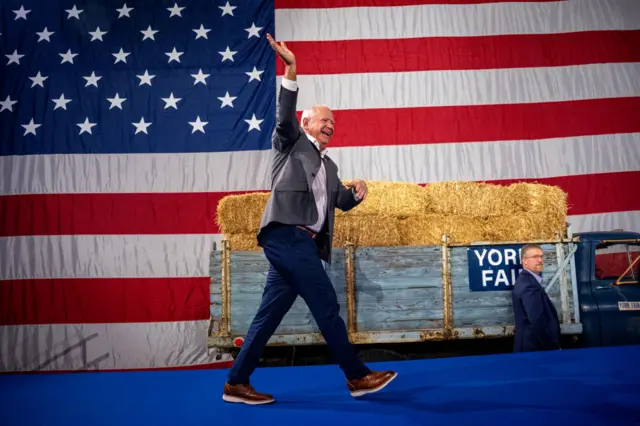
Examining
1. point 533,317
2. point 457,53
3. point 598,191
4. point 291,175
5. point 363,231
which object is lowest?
point 533,317

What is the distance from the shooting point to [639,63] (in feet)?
23.4

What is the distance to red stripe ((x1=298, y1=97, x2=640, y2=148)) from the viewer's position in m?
6.92

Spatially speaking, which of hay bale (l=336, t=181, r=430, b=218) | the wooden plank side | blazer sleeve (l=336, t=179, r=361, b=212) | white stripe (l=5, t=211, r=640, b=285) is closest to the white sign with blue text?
the wooden plank side

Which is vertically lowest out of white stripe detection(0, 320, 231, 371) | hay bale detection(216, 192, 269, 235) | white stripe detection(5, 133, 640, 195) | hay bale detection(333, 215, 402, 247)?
white stripe detection(0, 320, 231, 371)

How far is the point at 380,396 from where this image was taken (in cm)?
285

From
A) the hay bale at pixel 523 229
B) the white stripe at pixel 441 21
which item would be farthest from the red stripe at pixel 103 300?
the white stripe at pixel 441 21

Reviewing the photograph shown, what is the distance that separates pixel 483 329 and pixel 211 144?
13.3 feet

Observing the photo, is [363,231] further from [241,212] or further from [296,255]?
[296,255]

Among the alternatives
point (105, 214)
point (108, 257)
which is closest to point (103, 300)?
point (108, 257)

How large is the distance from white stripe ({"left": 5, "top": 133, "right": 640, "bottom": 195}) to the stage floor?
334 cm

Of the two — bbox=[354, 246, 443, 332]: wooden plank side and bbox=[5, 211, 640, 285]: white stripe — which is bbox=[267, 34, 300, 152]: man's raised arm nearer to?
bbox=[354, 246, 443, 332]: wooden plank side

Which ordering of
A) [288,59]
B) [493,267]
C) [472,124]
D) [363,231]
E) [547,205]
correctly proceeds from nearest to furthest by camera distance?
[288,59]
[493,267]
[363,231]
[547,205]
[472,124]

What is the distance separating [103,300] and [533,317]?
16.4ft

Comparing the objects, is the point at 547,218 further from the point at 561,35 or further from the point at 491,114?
the point at 561,35
